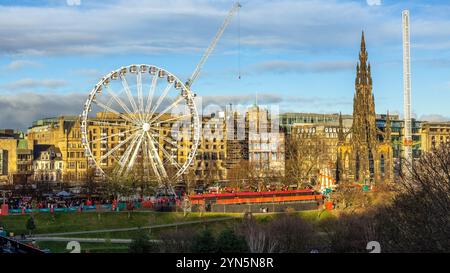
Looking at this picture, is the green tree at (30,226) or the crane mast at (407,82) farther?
the crane mast at (407,82)

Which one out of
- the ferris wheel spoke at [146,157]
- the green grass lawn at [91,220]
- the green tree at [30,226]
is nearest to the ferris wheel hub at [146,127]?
the ferris wheel spoke at [146,157]

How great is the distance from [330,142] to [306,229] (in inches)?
3642

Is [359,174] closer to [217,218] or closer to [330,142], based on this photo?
[330,142]

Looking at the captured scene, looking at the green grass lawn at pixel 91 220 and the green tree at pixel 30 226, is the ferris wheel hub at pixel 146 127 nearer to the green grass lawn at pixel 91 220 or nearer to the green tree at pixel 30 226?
the green grass lawn at pixel 91 220

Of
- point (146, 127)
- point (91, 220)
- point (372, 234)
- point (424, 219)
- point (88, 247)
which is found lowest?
point (88, 247)

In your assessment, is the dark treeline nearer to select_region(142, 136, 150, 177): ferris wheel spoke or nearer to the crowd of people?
the crowd of people

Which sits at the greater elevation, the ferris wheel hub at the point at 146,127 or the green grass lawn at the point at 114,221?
the ferris wheel hub at the point at 146,127

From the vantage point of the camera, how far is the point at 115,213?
6097 cm

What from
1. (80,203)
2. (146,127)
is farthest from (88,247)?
(146,127)

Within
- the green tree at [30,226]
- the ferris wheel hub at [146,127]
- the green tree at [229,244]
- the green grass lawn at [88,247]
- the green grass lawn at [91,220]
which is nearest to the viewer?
the green tree at [229,244]

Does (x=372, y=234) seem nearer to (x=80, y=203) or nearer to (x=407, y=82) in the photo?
(x=80, y=203)

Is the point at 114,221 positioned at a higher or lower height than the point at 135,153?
lower

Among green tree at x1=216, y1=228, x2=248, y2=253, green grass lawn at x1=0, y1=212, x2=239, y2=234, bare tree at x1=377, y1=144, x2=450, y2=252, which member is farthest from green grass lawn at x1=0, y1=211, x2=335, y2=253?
green tree at x1=216, y1=228, x2=248, y2=253
